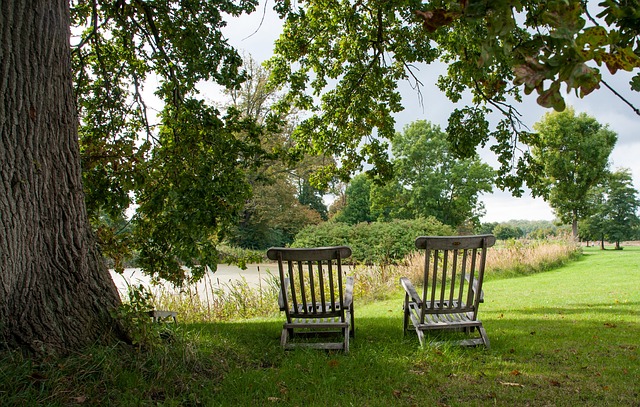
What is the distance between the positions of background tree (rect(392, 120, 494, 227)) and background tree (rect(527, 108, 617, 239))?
6.43m

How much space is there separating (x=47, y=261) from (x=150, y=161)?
1.82 m

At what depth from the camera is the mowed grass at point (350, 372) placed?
2.74 m

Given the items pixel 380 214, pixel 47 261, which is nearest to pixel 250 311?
pixel 47 261

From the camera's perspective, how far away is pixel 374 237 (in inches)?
719

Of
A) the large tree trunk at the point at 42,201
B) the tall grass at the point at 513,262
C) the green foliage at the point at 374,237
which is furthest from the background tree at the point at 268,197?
the large tree trunk at the point at 42,201

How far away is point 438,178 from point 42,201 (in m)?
36.2

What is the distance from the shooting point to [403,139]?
3988cm

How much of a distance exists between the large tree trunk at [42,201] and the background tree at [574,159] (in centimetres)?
3217

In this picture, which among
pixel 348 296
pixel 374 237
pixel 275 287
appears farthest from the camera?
pixel 374 237

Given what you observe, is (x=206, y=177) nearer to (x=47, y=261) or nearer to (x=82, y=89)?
(x=47, y=261)

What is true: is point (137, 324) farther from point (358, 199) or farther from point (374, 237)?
point (358, 199)

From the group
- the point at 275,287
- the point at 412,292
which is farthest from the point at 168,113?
the point at 275,287

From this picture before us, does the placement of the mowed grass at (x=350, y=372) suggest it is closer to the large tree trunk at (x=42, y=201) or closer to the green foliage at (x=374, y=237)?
the large tree trunk at (x=42, y=201)

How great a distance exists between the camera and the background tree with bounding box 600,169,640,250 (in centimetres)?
3092
